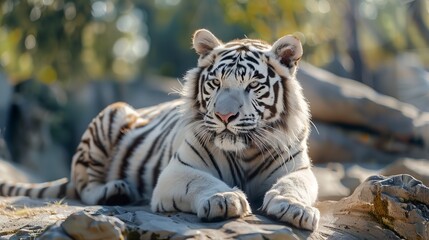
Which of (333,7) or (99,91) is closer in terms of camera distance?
(99,91)

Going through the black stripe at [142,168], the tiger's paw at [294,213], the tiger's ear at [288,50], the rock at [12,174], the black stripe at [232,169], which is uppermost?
the tiger's ear at [288,50]

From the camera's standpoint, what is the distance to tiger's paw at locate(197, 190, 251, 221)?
3.53 m

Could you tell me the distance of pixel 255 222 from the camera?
3521mm

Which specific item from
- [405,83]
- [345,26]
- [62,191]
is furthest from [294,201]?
[345,26]

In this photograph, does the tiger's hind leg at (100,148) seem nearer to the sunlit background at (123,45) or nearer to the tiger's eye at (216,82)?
the tiger's eye at (216,82)

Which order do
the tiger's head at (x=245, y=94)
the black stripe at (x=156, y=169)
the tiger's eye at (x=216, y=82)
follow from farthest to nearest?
the black stripe at (x=156, y=169), the tiger's eye at (x=216, y=82), the tiger's head at (x=245, y=94)

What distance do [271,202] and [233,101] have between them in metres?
0.58

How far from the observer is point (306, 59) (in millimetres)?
17141

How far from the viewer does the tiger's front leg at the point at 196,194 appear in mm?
3535

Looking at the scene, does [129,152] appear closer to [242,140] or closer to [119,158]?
[119,158]

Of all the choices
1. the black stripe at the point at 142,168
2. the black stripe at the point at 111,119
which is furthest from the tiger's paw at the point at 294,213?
the black stripe at the point at 111,119

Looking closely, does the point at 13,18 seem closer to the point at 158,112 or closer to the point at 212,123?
the point at 158,112

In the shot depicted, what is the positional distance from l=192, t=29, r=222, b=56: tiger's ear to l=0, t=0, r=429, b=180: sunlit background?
7.32 meters

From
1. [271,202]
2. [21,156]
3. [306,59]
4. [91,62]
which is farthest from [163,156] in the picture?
[306,59]
